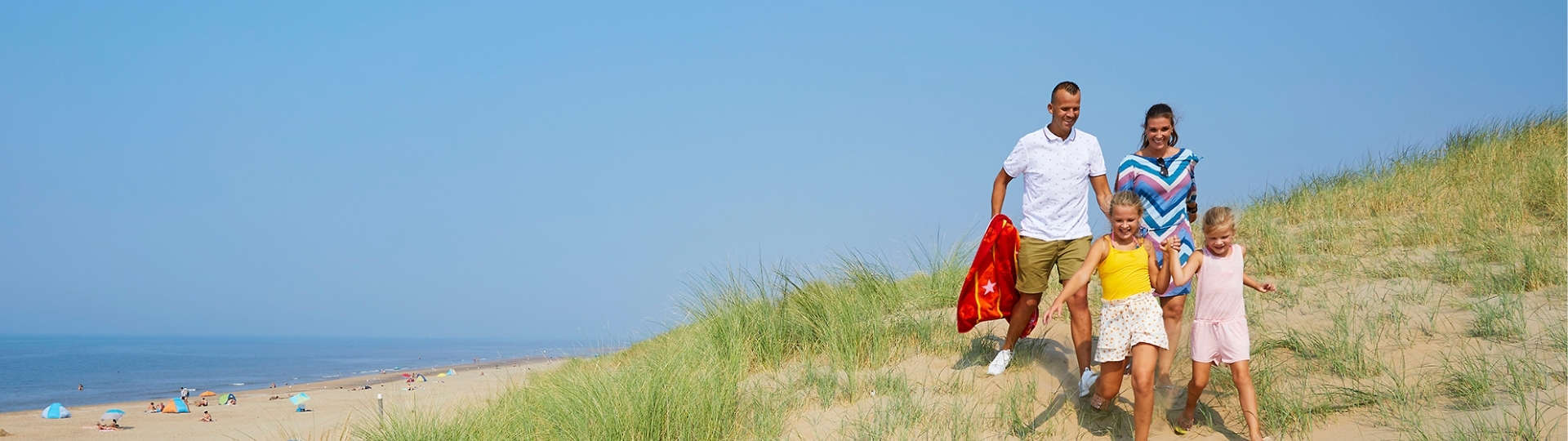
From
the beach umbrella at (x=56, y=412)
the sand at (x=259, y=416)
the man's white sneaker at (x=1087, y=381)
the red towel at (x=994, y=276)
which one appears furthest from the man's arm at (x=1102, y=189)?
the beach umbrella at (x=56, y=412)

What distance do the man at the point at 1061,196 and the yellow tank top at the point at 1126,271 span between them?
48 cm

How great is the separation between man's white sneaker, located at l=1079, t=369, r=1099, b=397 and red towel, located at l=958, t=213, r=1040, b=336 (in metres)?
0.57

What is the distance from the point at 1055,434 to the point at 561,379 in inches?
142

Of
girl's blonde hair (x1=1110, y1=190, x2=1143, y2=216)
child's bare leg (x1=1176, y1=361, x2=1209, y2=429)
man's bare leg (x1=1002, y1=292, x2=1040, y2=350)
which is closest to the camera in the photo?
girl's blonde hair (x1=1110, y1=190, x2=1143, y2=216)

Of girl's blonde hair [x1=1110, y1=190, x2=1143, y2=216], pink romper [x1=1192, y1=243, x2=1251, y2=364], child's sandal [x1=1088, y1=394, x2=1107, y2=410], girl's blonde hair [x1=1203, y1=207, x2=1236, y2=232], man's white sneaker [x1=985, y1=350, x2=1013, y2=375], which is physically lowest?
child's sandal [x1=1088, y1=394, x2=1107, y2=410]

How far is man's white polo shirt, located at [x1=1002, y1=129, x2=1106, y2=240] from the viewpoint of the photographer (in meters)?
5.07

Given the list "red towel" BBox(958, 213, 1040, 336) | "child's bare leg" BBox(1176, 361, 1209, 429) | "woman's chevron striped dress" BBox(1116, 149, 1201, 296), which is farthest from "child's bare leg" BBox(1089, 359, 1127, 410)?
"red towel" BBox(958, 213, 1040, 336)

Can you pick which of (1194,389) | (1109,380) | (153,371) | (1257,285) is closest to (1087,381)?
(1109,380)

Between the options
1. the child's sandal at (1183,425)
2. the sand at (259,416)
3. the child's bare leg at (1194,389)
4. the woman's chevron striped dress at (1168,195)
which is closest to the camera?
the child's bare leg at (1194,389)

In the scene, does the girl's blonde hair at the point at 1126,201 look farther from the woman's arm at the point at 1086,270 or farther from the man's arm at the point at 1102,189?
the man's arm at the point at 1102,189

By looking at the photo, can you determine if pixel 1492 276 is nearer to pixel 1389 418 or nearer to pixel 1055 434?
pixel 1389 418

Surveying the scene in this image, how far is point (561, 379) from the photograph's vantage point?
695 cm

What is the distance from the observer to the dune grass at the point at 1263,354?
487 cm

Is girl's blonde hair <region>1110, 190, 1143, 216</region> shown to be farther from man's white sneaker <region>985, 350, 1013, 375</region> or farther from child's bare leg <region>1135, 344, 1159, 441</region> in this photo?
man's white sneaker <region>985, 350, 1013, 375</region>
